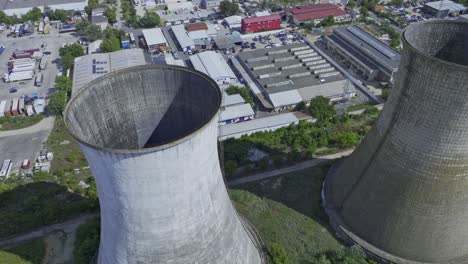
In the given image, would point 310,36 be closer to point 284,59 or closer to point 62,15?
point 284,59

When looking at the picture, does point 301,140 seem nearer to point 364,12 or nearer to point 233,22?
point 233,22

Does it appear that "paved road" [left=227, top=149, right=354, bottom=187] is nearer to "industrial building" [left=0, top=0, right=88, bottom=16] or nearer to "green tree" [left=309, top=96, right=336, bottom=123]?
"green tree" [left=309, top=96, right=336, bottom=123]

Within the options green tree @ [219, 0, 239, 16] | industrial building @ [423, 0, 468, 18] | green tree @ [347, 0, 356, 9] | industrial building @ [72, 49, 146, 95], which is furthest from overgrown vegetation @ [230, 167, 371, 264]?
industrial building @ [423, 0, 468, 18]

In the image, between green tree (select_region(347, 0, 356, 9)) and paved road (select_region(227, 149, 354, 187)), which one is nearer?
paved road (select_region(227, 149, 354, 187))

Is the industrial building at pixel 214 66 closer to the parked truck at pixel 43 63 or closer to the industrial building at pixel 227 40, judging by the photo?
the industrial building at pixel 227 40

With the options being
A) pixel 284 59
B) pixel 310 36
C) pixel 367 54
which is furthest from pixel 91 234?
pixel 310 36
